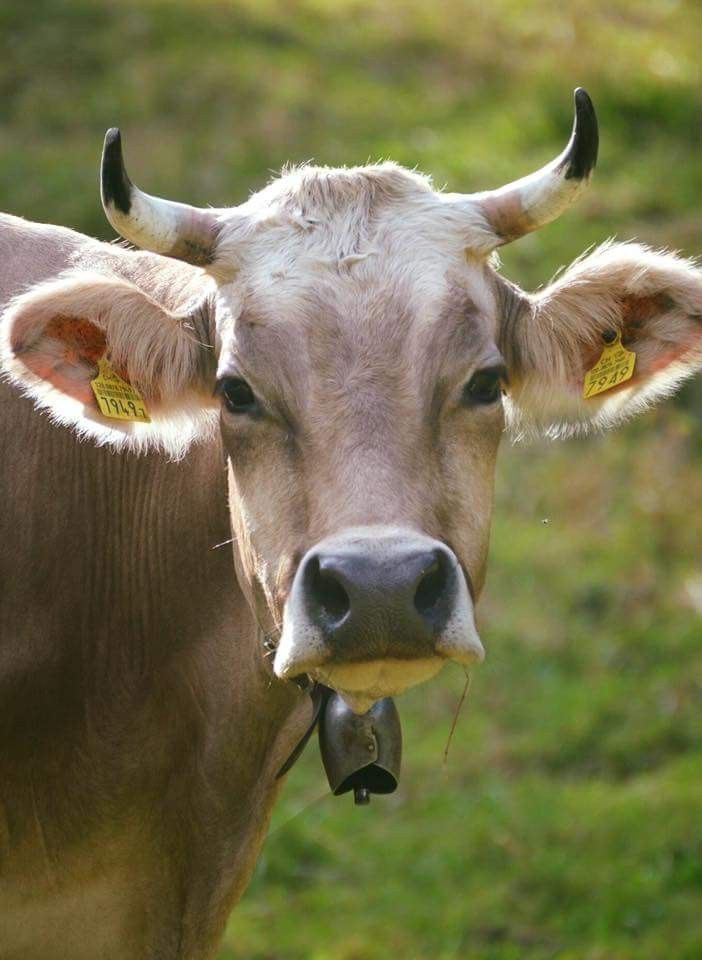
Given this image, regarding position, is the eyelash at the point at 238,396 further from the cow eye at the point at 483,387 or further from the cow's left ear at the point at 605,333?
the cow's left ear at the point at 605,333

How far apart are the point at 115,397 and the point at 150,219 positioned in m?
0.55

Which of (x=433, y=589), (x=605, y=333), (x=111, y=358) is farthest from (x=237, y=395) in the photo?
(x=605, y=333)

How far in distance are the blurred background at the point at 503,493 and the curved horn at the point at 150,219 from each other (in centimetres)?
359

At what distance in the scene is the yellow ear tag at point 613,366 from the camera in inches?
206

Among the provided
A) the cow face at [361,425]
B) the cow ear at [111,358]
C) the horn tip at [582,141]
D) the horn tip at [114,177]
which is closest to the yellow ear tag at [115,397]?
the cow ear at [111,358]

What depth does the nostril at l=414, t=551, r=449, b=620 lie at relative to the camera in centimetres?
418

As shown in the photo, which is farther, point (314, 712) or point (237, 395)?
point (314, 712)

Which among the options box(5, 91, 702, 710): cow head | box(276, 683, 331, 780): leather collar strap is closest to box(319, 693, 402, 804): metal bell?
box(276, 683, 331, 780): leather collar strap

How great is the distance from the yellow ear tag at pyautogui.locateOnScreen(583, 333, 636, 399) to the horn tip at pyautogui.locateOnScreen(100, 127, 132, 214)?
1.49 m

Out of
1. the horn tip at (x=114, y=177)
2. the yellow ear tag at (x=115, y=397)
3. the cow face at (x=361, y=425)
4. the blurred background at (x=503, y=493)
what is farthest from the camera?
the blurred background at (x=503, y=493)

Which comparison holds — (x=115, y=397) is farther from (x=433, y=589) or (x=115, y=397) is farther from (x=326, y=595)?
(x=433, y=589)

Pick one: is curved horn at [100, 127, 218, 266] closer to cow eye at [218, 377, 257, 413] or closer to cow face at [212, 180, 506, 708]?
cow face at [212, 180, 506, 708]

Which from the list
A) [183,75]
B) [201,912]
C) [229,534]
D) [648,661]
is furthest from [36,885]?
[183,75]

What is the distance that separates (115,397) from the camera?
508cm
